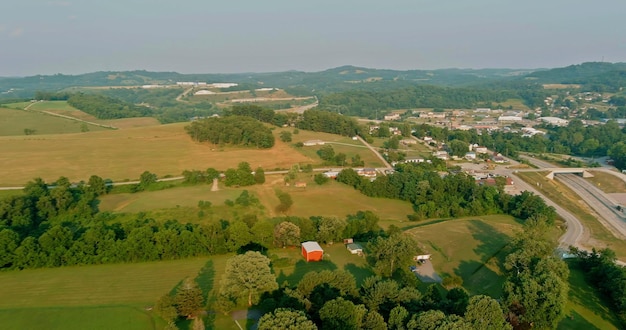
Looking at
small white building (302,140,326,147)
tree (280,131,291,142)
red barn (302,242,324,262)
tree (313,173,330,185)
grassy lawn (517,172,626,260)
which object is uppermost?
tree (280,131,291,142)

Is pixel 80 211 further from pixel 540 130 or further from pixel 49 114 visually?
pixel 540 130

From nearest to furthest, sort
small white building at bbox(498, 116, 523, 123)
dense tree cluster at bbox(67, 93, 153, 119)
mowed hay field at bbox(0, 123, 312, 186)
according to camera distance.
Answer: mowed hay field at bbox(0, 123, 312, 186)
dense tree cluster at bbox(67, 93, 153, 119)
small white building at bbox(498, 116, 523, 123)

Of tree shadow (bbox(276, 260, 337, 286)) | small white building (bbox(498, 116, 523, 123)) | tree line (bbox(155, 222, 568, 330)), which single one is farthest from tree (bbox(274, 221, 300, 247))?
small white building (bbox(498, 116, 523, 123))

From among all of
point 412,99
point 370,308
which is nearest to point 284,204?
point 370,308

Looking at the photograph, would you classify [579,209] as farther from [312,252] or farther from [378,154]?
[312,252]

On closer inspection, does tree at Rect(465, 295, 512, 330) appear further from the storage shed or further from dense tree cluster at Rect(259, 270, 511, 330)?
the storage shed

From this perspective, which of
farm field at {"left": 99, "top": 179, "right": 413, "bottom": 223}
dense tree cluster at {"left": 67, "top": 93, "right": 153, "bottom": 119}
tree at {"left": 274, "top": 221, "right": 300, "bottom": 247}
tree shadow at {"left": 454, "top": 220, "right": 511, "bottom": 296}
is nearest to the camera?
tree shadow at {"left": 454, "top": 220, "right": 511, "bottom": 296}
